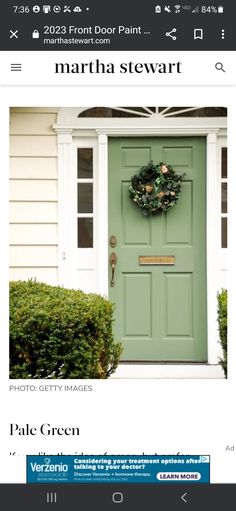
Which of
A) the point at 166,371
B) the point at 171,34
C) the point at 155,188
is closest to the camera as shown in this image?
the point at 171,34

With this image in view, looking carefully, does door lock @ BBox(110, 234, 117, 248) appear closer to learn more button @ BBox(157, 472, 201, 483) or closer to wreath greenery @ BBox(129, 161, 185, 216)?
wreath greenery @ BBox(129, 161, 185, 216)

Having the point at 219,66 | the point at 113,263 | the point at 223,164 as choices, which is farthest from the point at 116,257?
the point at 219,66

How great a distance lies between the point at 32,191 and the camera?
6.08 meters

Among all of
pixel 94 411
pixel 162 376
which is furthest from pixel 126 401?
pixel 162 376

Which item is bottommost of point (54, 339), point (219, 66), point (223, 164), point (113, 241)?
point (54, 339)

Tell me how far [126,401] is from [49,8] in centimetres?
141

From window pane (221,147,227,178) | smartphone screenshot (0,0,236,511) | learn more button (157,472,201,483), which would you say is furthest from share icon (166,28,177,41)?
window pane (221,147,227,178)

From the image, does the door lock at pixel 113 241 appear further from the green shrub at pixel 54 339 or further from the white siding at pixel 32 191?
the green shrub at pixel 54 339

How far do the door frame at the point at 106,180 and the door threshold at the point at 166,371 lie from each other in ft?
0.41

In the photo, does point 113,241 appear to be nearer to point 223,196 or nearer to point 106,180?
point 106,180

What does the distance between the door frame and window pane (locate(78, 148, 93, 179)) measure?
79mm

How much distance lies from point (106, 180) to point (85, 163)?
25cm

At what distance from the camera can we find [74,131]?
6152 mm

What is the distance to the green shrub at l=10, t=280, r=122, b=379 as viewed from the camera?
12.1 feet
